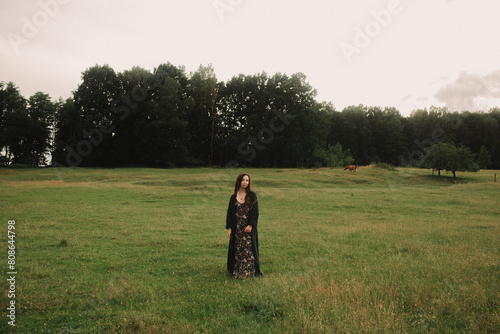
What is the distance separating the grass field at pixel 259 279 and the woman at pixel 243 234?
0.52 m

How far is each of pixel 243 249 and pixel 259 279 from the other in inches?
36.7

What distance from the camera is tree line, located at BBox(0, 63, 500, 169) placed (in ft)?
196

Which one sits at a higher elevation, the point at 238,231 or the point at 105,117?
the point at 105,117

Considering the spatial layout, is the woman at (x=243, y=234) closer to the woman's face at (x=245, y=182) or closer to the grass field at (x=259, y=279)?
the woman's face at (x=245, y=182)

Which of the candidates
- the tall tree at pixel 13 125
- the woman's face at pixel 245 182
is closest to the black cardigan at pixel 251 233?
the woman's face at pixel 245 182

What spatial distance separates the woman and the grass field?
521 mm

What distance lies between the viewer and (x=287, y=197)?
1052 inches

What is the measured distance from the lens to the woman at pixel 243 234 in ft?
28.2

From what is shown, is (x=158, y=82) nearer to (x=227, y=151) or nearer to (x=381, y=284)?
(x=227, y=151)

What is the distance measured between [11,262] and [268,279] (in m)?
7.36

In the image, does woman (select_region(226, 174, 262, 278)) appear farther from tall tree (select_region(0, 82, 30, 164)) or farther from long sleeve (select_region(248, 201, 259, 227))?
tall tree (select_region(0, 82, 30, 164))

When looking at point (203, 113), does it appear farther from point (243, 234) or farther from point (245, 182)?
point (243, 234)

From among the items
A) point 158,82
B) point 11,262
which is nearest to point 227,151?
point 158,82

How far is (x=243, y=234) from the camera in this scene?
28.9 feet
